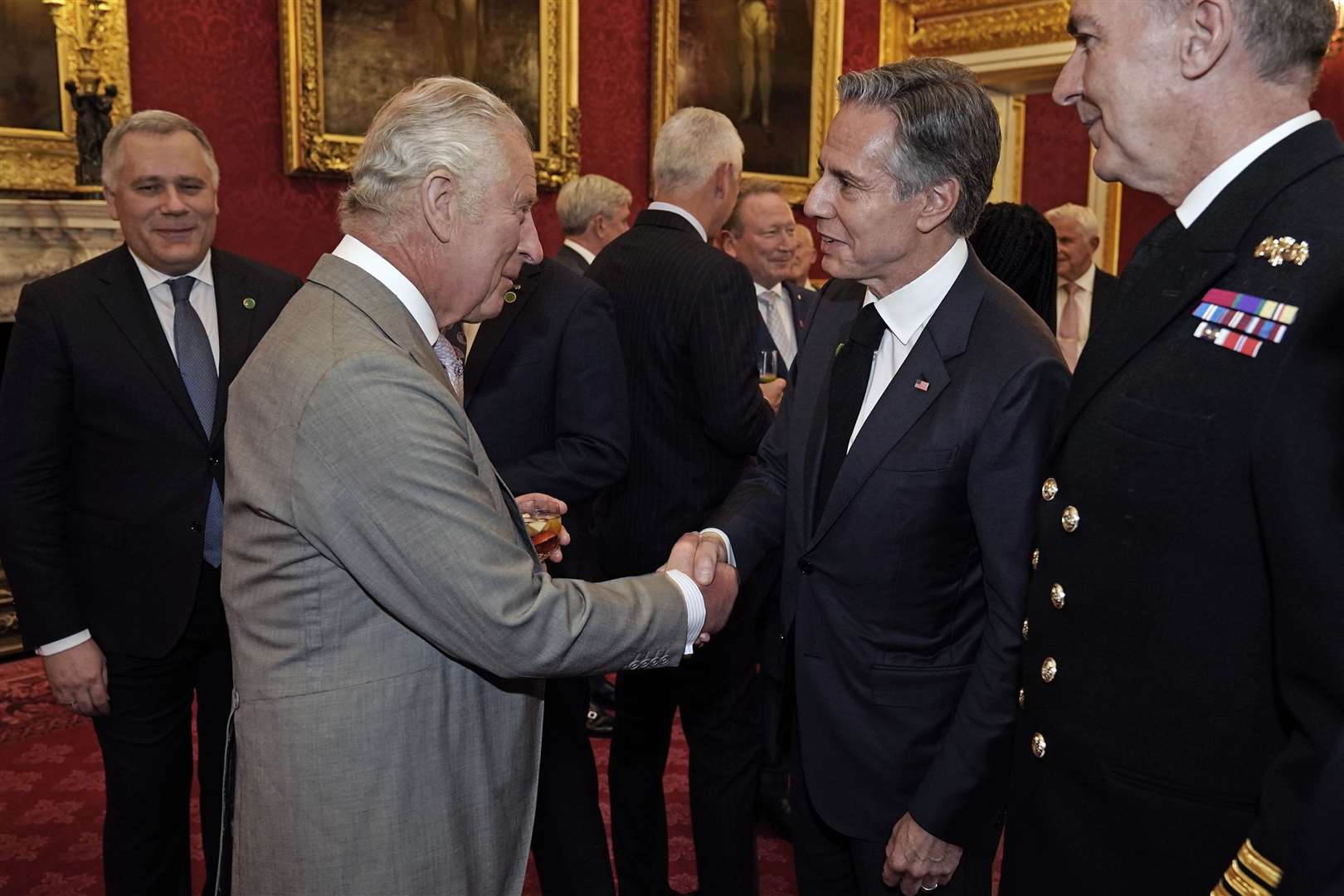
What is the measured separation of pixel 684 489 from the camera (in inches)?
127

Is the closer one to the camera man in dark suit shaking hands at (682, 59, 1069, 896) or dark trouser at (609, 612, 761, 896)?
man in dark suit shaking hands at (682, 59, 1069, 896)

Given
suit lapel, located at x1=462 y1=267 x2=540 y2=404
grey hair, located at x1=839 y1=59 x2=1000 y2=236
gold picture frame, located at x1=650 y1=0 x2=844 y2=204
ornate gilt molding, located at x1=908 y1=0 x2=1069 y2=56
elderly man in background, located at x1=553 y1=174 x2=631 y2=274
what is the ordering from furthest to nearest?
gold picture frame, located at x1=650 y1=0 x2=844 y2=204, ornate gilt molding, located at x1=908 y1=0 x2=1069 y2=56, elderly man in background, located at x1=553 y1=174 x2=631 y2=274, suit lapel, located at x1=462 y1=267 x2=540 y2=404, grey hair, located at x1=839 y1=59 x2=1000 y2=236

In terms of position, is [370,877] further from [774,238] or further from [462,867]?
[774,238]

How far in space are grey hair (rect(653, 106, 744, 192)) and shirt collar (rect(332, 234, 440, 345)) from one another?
188cm

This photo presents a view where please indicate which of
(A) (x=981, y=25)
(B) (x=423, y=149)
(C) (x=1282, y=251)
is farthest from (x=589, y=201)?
(A) (x=981, y=25)

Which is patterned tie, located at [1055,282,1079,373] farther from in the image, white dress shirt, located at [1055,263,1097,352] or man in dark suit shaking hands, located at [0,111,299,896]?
man in dark suit shaking hands, located at [0,111,299,896]

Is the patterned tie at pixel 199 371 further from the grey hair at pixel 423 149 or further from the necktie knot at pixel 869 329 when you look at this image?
the necktie knot at pixel 869 329

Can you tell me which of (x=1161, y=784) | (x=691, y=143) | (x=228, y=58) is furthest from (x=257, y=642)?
(x=228, y=58)

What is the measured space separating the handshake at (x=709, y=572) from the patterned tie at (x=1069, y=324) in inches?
144

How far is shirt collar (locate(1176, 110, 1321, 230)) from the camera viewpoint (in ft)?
4.35

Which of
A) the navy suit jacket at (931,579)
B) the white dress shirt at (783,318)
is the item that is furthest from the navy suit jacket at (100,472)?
the white dress shirt at (783,318)

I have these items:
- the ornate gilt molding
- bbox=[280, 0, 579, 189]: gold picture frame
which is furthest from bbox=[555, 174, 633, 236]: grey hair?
the ornate gilt molding

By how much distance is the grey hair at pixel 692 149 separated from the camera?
11.4 ft

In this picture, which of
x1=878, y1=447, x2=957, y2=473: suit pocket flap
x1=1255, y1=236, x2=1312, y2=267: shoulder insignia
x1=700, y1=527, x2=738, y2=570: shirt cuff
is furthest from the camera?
x1=700, y1=527, x2=738, y2=570: shirt cuff
